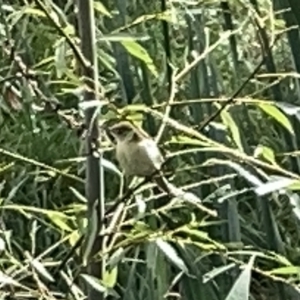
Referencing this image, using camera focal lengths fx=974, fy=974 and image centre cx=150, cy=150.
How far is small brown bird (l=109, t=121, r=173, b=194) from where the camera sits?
607mm

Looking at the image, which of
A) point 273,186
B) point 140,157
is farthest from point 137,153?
point 273,186

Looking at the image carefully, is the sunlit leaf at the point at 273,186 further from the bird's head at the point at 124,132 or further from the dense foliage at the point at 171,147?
the bird's head at the point at 124,132

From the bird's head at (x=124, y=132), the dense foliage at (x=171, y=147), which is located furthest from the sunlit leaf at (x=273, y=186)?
the bird's head at (x=124, y=132)

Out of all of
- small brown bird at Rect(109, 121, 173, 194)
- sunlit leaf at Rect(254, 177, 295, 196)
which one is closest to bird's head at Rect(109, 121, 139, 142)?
small brown bird at Rect(109, 121, 173, 194)

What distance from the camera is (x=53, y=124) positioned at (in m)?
1.90

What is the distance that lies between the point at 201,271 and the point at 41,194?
94cm

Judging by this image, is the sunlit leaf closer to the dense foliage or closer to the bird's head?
the dense foliage

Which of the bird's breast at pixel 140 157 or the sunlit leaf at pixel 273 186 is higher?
the bird's breast at pixel 140 157

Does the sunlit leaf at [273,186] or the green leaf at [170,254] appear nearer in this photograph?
the sunlit leaf at [273,186]

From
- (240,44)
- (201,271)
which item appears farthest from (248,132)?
(201,271)

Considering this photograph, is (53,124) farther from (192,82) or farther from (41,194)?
(192,82)

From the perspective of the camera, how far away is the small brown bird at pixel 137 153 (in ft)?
1.99

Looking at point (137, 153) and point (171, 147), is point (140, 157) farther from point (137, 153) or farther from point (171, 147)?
point (171, 147)

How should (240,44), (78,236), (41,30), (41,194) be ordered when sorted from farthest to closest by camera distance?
(41,194), (240,44), (41,30), (78,236)
